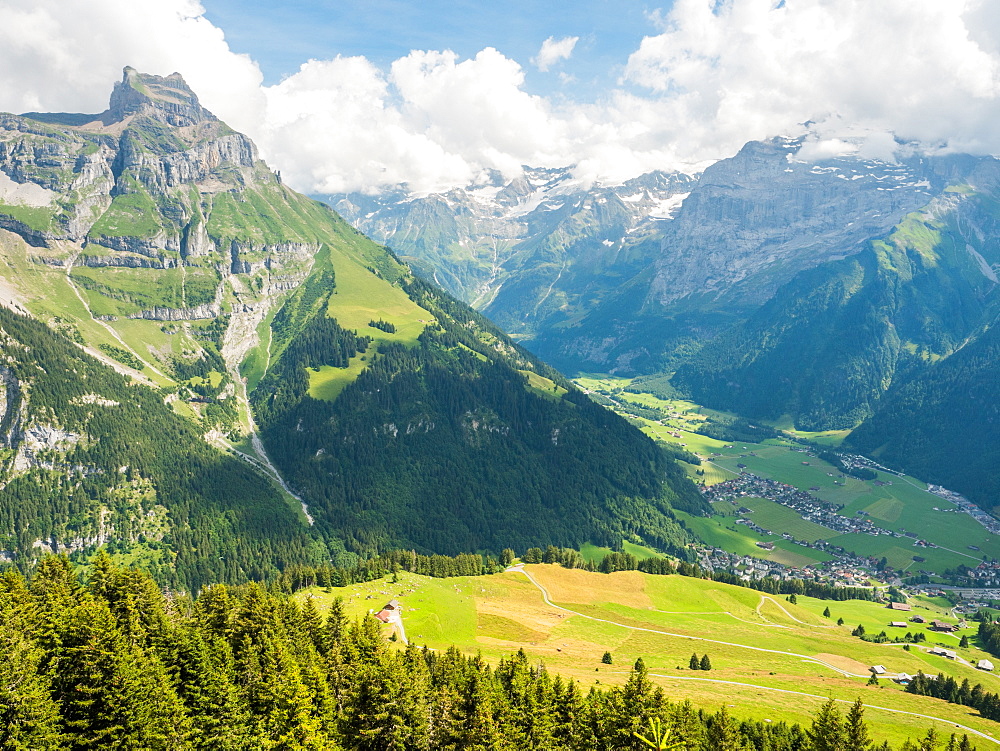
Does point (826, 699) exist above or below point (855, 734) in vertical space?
below

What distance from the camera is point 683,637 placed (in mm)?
150125

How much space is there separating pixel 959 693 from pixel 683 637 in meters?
52.9

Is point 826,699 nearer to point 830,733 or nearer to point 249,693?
point 830,733

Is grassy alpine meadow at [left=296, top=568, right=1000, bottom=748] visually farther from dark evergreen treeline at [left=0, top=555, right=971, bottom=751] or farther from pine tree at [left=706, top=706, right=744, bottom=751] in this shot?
dark evergreen treeline at [left=0, top=555, right=971, bottom=751]

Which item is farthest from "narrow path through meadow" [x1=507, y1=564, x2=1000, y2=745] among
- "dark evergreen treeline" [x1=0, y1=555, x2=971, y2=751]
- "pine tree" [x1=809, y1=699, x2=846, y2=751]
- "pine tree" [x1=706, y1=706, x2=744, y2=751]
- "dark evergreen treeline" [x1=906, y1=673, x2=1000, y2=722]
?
"pine tree" [x1=809, y1=699, x2=846, y2=751]

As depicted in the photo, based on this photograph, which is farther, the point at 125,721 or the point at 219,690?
the point at 219,690

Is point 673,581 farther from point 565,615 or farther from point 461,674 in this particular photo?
point 461,674

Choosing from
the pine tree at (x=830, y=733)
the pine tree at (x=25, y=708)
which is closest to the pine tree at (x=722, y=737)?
the pine tree at (x=830, y=733)

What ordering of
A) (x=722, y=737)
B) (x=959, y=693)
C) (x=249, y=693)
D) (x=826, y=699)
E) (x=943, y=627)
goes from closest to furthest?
(x=249, y=693) → (x=722, y=737) → (x=826, y=699) → (x=959, y=693) → (x=943, y=627)

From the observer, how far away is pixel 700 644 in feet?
479

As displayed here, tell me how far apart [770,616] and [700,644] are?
4459 cm

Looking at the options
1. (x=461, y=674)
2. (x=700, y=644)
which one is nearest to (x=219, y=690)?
(x=461, y=674)

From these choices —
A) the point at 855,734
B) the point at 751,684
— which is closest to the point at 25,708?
the point at 855,734

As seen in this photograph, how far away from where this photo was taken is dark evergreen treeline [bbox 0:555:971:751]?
57.2m
